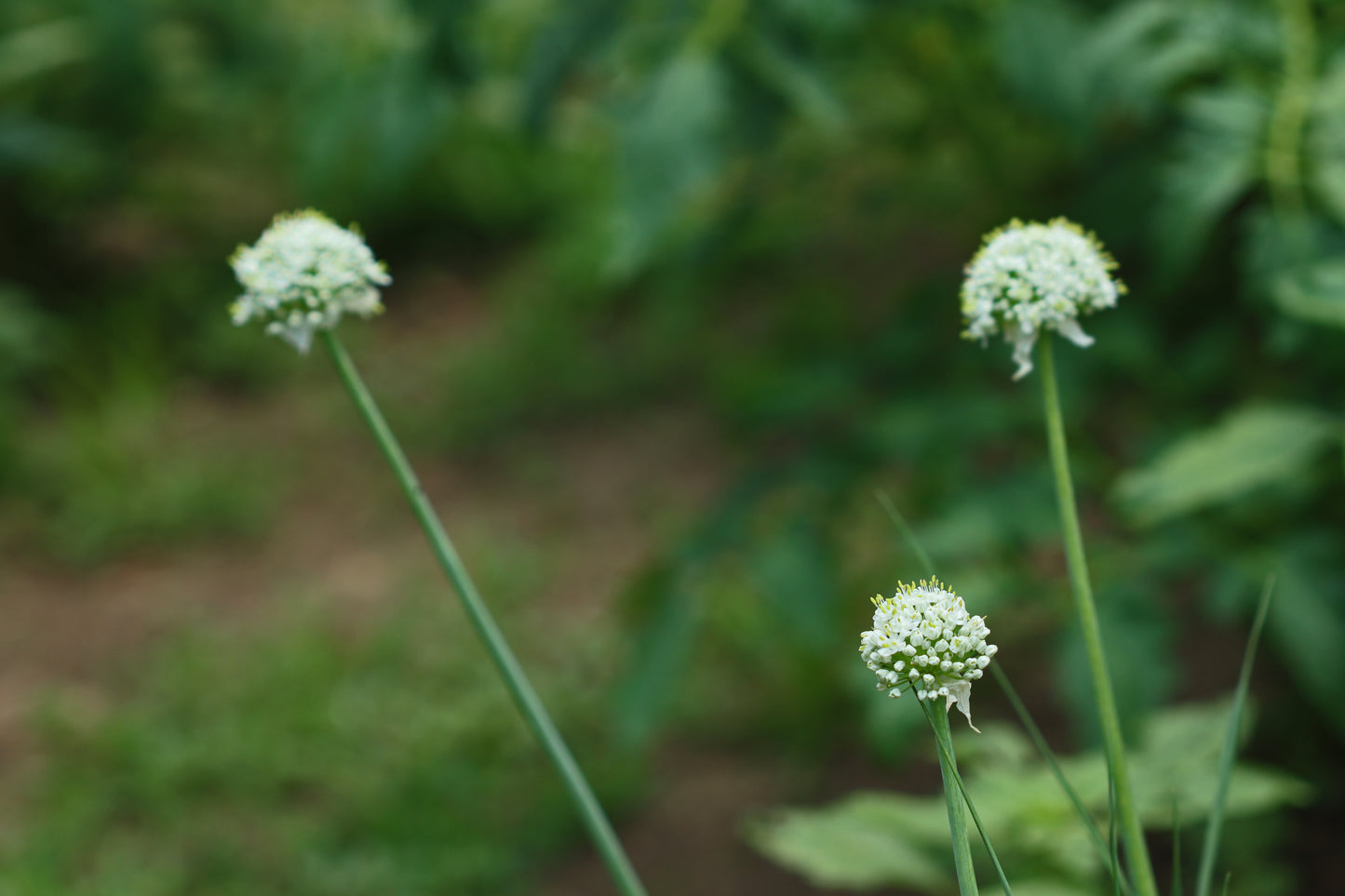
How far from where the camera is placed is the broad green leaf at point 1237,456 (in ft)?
4.96

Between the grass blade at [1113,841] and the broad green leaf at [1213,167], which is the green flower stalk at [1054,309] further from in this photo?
the broad green leaf at [1213,167]

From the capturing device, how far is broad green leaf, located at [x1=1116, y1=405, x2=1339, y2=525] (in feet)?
4.96

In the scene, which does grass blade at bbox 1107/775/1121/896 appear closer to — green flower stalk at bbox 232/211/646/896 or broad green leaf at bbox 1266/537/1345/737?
green flower stalk at bbox 232/211/646/896

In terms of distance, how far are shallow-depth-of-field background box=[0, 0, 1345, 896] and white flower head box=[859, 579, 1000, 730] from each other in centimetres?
91

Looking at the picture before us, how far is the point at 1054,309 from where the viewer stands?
95 centimetres

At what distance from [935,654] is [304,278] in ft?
1.99

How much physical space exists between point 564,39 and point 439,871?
1.71 meters

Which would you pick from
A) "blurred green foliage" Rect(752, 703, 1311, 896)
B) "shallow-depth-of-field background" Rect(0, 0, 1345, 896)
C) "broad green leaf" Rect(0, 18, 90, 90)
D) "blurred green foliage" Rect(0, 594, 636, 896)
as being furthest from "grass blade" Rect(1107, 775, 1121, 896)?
"broad green leaf" Rect(0, 18, 90, 90)

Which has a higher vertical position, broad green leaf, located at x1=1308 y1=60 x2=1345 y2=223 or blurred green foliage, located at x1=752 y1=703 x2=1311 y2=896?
broad green leaf, located at x1=1308 y1=60 x2=1345 y2=223

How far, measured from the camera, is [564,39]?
2068mm

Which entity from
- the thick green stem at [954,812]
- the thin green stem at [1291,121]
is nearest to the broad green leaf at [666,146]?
the thin green stem at [1291,121]

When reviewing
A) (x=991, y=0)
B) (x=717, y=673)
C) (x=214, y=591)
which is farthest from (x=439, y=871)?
(x=991, y=0)

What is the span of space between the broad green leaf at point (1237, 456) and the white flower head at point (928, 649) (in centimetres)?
92

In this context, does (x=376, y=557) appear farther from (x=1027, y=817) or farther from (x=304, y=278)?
(x=304, y=278)
